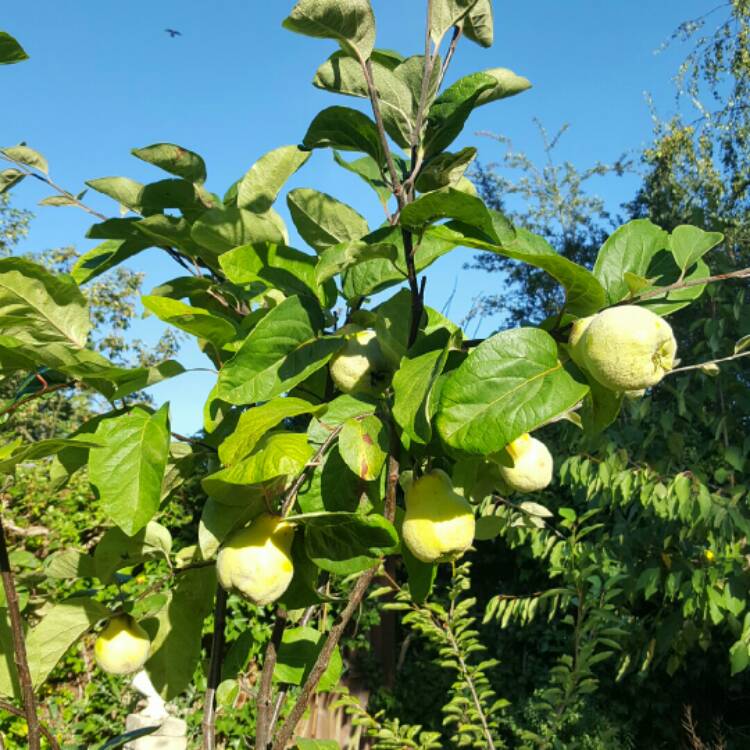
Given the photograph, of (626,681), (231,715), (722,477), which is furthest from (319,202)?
(626,681)

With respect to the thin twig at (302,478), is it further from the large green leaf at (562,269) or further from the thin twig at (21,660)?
the thin twig at (21,660)

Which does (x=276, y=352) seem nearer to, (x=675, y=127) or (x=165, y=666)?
(x=165, y=666)

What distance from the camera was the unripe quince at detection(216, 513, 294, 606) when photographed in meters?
0.60

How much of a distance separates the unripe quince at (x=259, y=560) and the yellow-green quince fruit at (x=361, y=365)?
14 cm

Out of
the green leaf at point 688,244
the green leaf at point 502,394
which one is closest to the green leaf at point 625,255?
the green leaf at point 688,244

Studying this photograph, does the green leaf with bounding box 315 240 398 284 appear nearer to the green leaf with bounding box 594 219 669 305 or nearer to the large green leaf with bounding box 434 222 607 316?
the large green leaf with bounding box 434 222 607 316

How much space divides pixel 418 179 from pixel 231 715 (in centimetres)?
291

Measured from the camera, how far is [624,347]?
1.60 feet

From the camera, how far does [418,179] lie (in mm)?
624

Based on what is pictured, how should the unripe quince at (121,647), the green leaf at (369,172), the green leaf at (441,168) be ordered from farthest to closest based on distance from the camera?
the unripe quince at (121,647) → the green leaf at (369,172) → the green leaf at (441,168)

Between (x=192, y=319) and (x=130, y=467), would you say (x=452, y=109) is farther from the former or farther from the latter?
(x=130, y=467)

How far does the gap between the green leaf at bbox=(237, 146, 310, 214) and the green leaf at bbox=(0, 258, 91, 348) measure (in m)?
0.21

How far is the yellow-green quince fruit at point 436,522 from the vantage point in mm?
625

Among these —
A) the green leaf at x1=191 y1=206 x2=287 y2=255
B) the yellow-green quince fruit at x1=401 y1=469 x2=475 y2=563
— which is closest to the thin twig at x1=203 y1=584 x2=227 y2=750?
the yellow-green quince fruit at x1=401 y1=469 x2=475 y2=563
